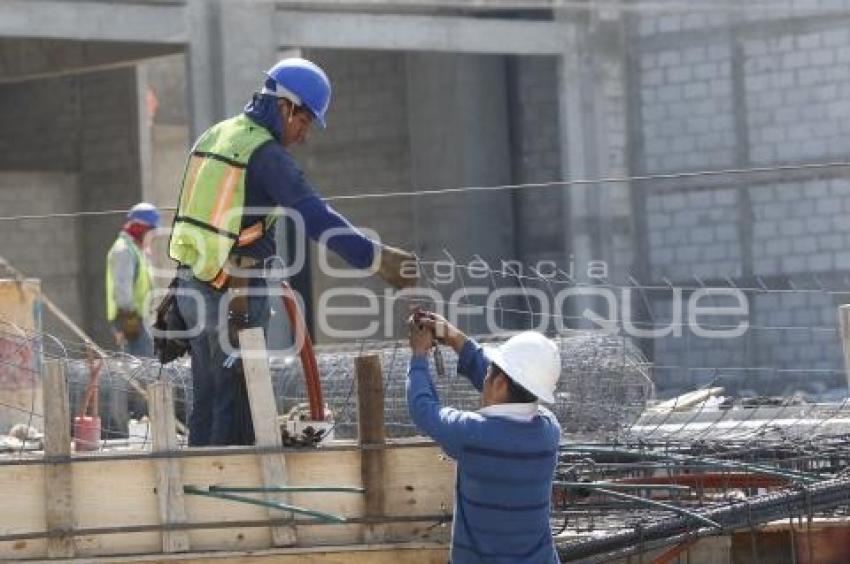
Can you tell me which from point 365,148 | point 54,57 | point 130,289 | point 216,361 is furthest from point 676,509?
point 365,148

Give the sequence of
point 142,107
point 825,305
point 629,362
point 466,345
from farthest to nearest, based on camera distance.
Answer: point 142,107 → point 825,305 → point 629,362 → point 466,345

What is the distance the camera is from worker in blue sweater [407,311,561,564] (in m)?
6.71

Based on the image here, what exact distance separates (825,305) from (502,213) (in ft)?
13.1

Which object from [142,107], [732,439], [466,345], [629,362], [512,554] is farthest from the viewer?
[142,107]

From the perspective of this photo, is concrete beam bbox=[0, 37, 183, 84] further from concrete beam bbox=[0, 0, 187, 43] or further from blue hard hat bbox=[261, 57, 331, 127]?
blue hard hat bbox=[261, 57, 331, 127]

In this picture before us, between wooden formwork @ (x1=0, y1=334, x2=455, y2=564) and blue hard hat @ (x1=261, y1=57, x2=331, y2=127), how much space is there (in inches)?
37.4

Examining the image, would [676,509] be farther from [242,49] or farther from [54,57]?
[54,57]

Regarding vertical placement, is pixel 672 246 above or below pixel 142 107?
below

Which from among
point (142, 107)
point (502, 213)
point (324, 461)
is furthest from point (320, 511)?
point (142, 107)

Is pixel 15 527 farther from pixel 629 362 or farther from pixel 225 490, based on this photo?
pixel 629 362

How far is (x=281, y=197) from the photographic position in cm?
789

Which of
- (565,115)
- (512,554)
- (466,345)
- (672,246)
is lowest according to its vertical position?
(512,554)

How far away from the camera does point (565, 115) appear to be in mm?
23047

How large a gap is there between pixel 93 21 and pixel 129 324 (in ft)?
10.9
